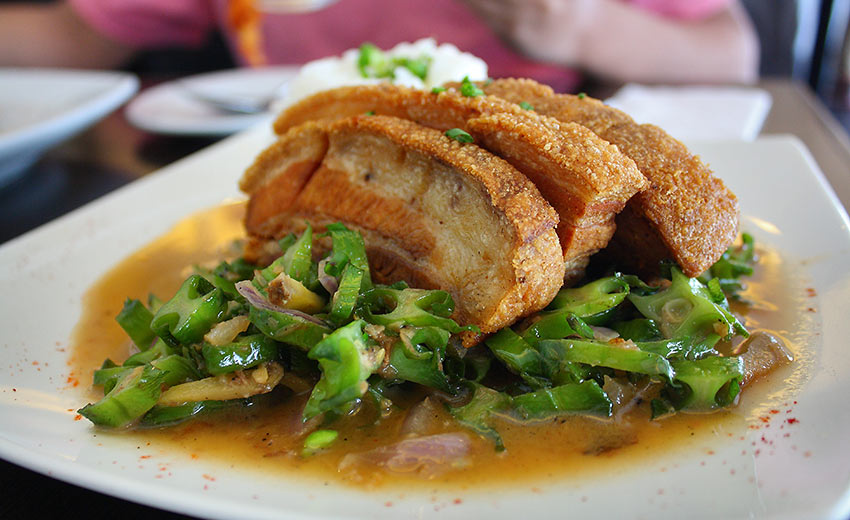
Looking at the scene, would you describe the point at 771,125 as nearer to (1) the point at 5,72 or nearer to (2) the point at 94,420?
(2) the point at 94,420

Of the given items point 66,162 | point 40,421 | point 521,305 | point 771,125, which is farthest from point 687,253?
point 66,162

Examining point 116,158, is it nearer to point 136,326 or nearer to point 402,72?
point 402,72

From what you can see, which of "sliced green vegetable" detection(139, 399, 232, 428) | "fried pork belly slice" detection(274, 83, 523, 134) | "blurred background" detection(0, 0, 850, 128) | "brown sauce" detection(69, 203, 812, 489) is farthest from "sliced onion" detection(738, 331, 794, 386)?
"blurred background" detection(0, 0, 850, 128)

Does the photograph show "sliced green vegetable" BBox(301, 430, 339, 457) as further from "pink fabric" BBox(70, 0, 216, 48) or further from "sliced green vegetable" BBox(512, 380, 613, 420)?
"pink fabric" BBox(70, 0, 216, 48)

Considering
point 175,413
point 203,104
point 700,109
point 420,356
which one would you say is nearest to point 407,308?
point 420,356

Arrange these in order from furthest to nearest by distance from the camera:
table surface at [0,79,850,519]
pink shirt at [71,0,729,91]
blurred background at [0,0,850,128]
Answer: blurred background at [0,0,850,128]
pink shirt at [71,0,729,91]
table surface at [0,79,850,519]
